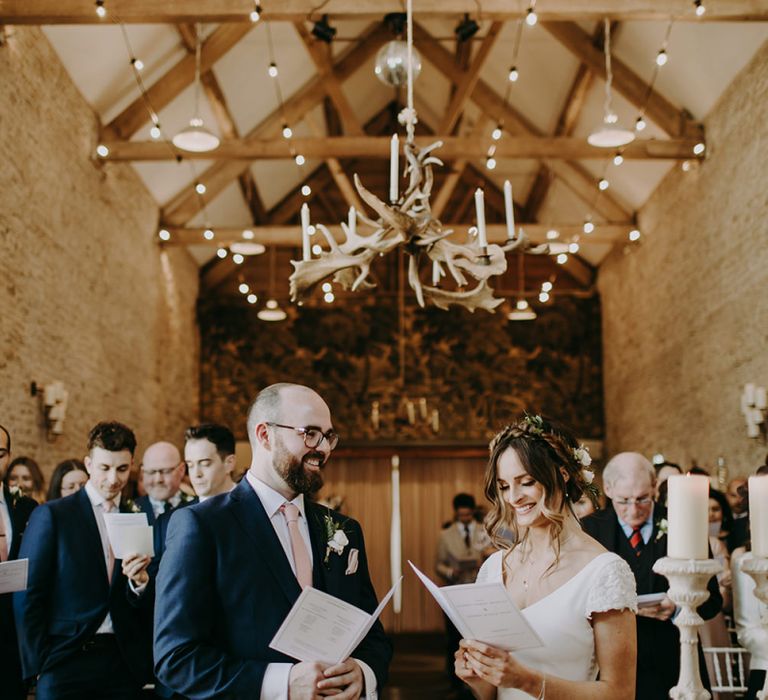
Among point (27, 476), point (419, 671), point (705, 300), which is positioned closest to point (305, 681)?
point (27, 476)

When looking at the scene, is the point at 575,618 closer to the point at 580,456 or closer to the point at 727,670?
the point at 580,456

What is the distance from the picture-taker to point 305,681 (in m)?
2.21

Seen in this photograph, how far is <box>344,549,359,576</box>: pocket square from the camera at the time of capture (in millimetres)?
2549

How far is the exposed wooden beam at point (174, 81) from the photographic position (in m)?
9.58

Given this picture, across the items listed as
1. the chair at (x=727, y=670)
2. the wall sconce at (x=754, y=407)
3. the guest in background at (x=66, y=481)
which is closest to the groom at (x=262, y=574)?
the chair at (x=727, y=670)

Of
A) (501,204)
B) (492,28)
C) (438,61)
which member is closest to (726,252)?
(492,28)

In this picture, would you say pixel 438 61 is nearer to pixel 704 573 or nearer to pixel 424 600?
pixel 424 600

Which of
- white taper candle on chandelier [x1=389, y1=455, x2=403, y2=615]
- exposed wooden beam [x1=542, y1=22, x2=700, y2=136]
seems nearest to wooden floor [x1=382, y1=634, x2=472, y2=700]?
white taper candle on chandelier [x1=389, y1=455, x2=403, y2=615]

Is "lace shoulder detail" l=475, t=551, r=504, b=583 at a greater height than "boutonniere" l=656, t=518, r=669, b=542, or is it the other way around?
"boutonniere" l=656, t=518, r=669, b=542

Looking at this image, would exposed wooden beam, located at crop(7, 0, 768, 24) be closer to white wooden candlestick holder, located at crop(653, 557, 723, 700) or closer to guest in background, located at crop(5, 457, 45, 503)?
guest in background, located at crop(5, 457, 45, 503)

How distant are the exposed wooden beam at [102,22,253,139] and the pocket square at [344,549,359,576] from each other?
26.2ft

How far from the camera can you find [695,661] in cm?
193

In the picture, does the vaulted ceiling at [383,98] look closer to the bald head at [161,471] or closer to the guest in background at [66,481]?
the guest in background at [66,481]

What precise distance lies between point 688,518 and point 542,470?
57 centimetres
